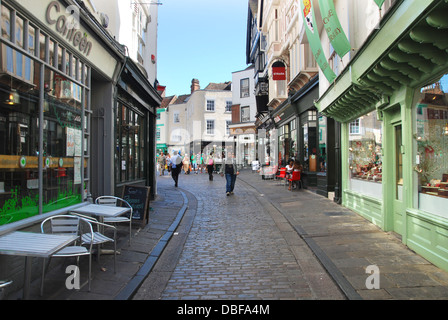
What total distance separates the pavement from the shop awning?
2.80 m

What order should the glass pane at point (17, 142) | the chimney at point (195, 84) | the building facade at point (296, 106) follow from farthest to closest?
the chimney at point (195, 84)
the building facade at point (296, 106)
the glass pane at point (17, 142)

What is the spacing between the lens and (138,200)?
7391 millimetres

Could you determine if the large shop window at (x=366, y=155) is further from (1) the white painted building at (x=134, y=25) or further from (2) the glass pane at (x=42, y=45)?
(2) the glass pane at (x=42, y=45)

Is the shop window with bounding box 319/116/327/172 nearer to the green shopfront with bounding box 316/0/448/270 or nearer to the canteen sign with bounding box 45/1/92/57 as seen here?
the green shopfront with bounding box 316/0/448/270

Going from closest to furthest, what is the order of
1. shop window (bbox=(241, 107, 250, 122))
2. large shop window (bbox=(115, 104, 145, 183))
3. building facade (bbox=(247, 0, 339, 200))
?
1. large shop window (bbox=(115, 104, 145, 183))
2. building facade (bbox=(247, 0, 339, 200))
3. shop window (bbox=(241, 107, 250, 122))

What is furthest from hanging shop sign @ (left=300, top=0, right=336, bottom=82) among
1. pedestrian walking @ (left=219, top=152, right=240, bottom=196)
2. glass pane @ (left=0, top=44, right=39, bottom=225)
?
glass pane @ (left=0, top=44, right=39, bottom=225)

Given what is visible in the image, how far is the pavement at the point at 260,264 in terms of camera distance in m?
4.05

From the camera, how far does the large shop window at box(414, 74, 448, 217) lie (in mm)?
5027

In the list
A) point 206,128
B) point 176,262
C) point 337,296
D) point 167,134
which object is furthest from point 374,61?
point 167,134

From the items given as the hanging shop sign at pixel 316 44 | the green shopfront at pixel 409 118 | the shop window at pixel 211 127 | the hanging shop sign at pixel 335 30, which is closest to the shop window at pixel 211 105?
the shop window at pixel 211 127

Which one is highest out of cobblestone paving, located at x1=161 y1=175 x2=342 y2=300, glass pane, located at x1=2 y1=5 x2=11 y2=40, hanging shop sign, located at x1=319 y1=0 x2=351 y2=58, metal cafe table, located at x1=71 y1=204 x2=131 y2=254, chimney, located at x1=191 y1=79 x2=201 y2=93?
chimney, located at x1=191 y1=79 x2=201 y2=93

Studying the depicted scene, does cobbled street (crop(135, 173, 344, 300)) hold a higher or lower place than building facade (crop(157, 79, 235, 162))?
lower

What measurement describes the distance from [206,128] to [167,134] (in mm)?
8346

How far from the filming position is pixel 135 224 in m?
7.52
